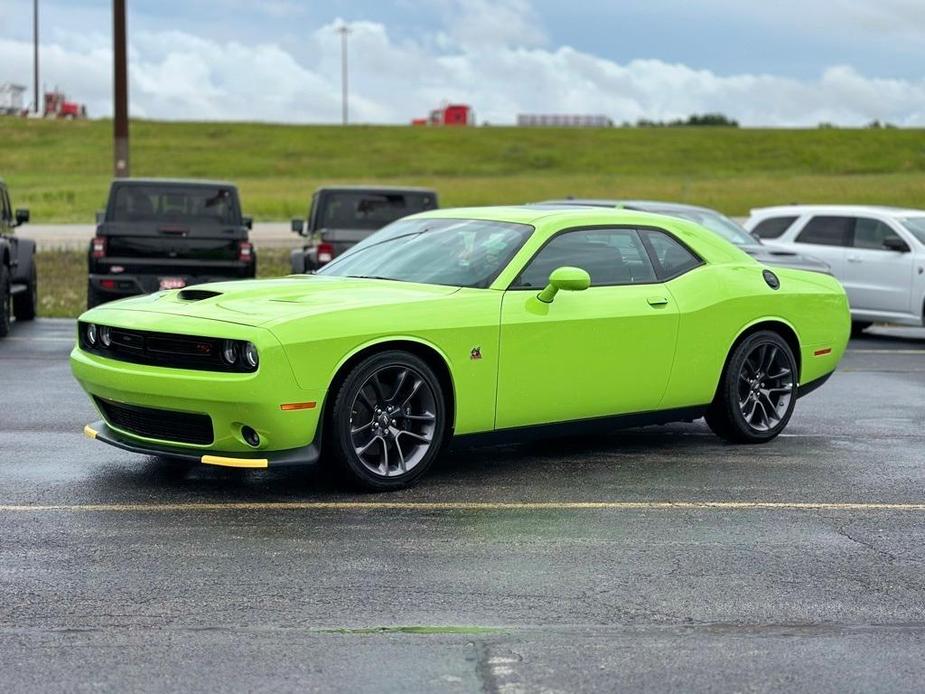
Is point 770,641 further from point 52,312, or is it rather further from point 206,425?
point 52,312

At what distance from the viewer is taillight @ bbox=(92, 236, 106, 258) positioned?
55.4ft

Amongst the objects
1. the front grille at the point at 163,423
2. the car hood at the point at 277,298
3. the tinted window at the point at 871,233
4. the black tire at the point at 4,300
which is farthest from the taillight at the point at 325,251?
the front grille at the point at 163,423

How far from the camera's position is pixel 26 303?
1825 cm

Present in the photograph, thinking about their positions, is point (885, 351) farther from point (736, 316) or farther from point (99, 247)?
point (99, 247)

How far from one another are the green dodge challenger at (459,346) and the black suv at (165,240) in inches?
302

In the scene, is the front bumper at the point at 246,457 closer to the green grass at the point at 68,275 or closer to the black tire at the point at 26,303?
the black tire at the point at 26,303

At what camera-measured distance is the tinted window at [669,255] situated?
906 centimetres

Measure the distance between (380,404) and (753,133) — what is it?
95.0 m

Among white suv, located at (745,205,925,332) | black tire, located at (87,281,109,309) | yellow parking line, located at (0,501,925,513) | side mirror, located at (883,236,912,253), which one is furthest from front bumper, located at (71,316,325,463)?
side mirror, located at (883,236,912,253)

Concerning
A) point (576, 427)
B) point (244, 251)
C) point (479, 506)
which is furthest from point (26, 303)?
point (479, 506)

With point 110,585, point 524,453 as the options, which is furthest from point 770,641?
point 524,453

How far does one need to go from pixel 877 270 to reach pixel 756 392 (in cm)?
913

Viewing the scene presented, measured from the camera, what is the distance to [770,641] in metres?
5.25

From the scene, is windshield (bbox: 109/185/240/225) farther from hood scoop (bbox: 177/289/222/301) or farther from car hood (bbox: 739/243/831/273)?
A: hood scoop (bbox: 177/289/222/301)
